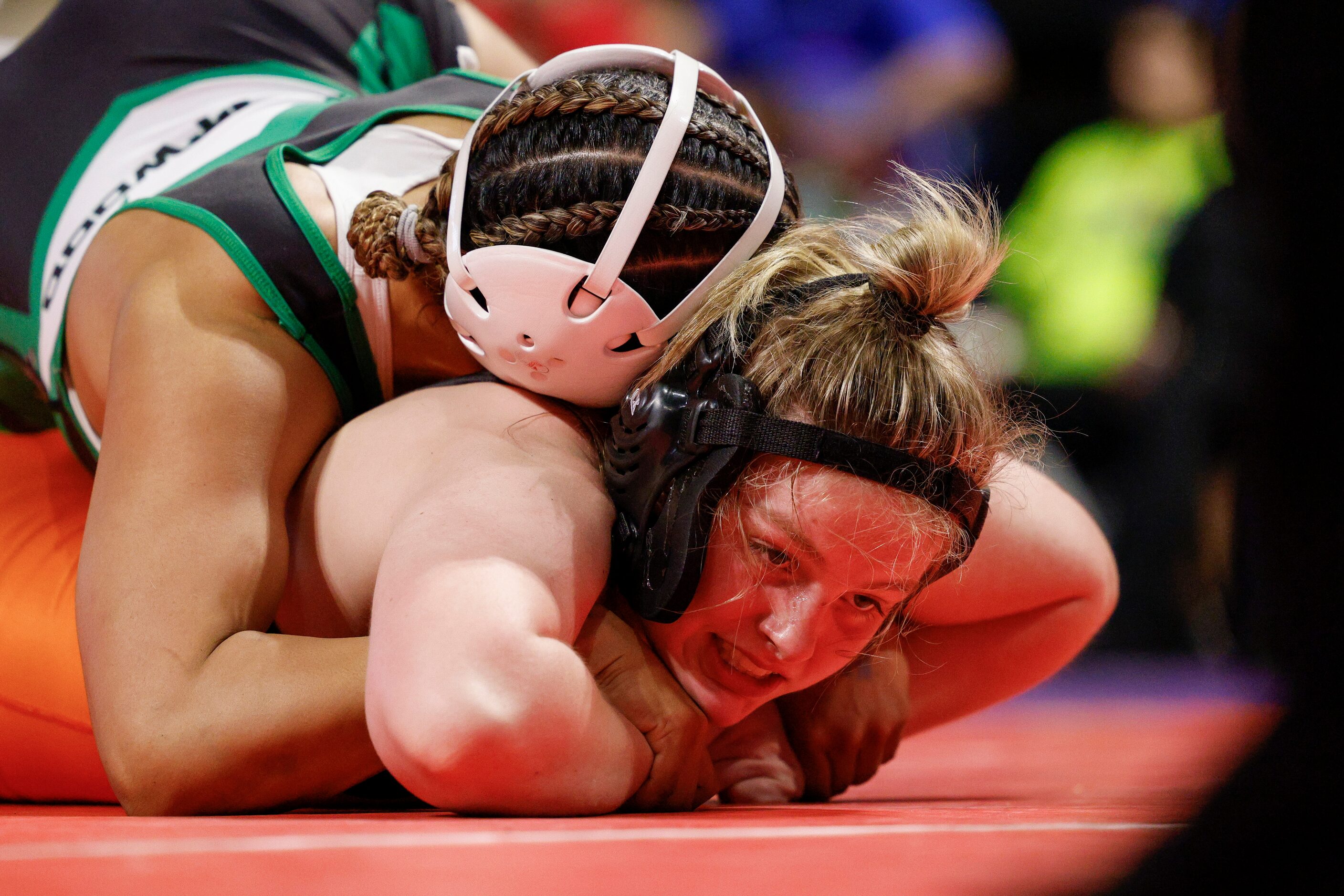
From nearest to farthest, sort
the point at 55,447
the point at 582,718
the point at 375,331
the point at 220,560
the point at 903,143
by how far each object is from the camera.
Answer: the point at 582,718 → the point at 220,560 → the point at 375,331 → the point at 55,447 → the point at 903,143

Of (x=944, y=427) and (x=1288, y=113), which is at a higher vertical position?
(x=1288, y=113)

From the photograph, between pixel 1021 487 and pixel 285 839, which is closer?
pixel 285 839

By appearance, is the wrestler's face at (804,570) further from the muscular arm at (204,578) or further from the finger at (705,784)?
the muscular arm at (204,578)

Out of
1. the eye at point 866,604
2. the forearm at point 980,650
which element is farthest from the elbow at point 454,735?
the forearm at point 980,650

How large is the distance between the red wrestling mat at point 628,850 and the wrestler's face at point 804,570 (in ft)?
0.55

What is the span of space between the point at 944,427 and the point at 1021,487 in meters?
0.40

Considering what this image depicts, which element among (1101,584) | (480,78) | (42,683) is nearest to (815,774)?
(1101,584)

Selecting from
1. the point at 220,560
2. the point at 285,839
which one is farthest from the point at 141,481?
the point at 285,839

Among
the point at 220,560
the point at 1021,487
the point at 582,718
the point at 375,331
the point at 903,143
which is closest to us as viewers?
the point at 582,718

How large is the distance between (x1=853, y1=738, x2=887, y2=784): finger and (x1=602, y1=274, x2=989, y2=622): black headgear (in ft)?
1.37

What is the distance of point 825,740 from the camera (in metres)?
1.50

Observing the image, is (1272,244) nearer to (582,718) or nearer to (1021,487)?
(582,718)

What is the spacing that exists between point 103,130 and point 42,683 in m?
0.88

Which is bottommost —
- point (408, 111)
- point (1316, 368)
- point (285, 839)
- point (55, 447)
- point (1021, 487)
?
point (55, 447)
